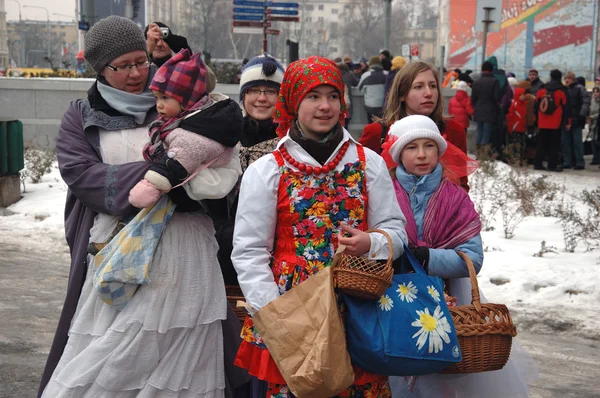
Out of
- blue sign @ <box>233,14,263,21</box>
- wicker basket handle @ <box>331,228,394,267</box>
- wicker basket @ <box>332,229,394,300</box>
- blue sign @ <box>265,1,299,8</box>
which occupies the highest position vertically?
blue sign @ <box>265,1,299,8</box>

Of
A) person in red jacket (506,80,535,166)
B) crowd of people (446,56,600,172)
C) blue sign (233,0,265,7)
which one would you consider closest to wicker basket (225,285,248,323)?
crowd of people (446,56,600,172)

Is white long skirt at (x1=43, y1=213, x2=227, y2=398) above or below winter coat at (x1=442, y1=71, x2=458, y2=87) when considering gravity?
below

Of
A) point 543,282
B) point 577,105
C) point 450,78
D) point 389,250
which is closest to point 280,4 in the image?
point 450,78

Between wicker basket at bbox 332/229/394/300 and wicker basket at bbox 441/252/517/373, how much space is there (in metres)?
0.51

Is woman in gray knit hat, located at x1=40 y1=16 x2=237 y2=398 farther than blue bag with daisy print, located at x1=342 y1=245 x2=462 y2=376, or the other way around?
woman in gray knit hat, located at x1=40 y1=16 x2=237 y2=398

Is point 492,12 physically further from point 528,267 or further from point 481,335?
point 481,335

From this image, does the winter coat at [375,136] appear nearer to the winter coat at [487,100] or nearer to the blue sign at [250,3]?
the winter coat at [487,100]

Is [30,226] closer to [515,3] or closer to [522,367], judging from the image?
[522,367]

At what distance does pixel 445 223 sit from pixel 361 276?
3.62ft

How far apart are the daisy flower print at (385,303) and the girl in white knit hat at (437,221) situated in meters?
0.71

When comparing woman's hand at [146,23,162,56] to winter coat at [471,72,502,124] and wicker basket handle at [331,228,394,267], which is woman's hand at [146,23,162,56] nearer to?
wicker basket handle at [331,228,394,267]

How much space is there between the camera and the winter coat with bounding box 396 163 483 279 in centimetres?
415

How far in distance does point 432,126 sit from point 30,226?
26.6ft

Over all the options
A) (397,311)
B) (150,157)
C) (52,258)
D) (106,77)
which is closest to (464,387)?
(397,311)
